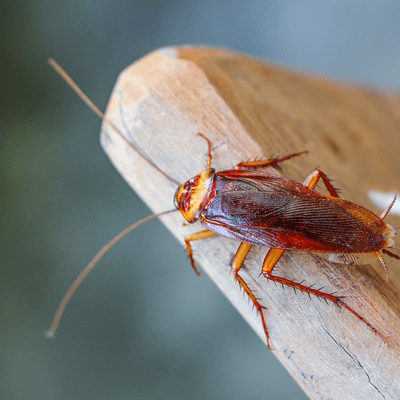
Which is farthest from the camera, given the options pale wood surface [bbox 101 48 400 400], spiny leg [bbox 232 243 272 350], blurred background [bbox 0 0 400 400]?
blurred background [bbox 0 0 400 400]

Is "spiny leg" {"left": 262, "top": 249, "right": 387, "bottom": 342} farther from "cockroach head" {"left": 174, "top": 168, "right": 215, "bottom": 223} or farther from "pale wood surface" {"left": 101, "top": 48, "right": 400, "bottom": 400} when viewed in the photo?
"cockroach head" {"left": 174, "top": 168, "right": 215, "bottom": 223}

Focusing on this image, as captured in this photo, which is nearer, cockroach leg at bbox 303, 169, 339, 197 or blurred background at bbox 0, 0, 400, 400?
cockroach leg at bbox 303, 169, 339, 197

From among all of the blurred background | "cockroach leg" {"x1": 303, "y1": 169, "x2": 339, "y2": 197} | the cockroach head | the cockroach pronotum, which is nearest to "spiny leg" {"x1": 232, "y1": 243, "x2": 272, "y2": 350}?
the cockroach pronotum

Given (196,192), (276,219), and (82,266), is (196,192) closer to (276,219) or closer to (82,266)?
(276,219)

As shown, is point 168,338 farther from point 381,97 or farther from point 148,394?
point 381,97

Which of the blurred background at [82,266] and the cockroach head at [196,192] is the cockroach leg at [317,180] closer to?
the cockroach head at [196,192]

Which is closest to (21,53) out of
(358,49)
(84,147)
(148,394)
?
(84,147)
